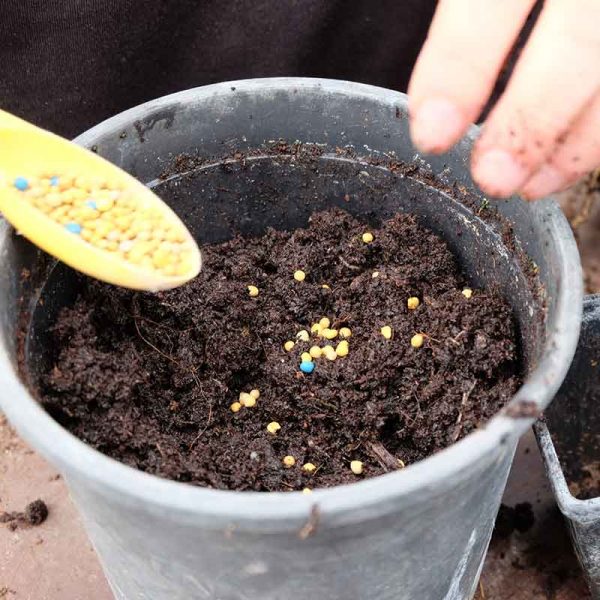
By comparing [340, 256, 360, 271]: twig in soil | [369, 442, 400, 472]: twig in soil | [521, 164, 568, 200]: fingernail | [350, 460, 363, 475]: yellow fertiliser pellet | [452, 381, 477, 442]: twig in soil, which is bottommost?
[350, 460, 363, 475]: yellow fertiliser pellet

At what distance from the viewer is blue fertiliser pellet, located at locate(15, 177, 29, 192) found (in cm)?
119

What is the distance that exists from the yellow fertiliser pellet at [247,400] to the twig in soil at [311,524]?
1.54ft

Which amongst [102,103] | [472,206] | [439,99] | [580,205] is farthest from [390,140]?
[580,205]

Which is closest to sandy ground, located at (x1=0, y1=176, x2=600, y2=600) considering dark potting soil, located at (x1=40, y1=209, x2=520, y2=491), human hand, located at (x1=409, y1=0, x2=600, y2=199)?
dark potting soil, located at (x1=40, y1=209, x2=520, y2=491)

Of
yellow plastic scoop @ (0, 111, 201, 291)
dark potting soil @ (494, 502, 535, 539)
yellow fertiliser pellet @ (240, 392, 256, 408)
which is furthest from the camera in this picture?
dark potting soil @ (494, 502, 535, 539)

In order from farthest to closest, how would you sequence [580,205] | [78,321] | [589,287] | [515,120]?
[580,205], [589,287], [78,321], [515,120]

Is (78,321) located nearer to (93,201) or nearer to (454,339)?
(93,201)

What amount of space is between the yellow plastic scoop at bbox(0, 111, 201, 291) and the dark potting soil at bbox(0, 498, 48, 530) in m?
0.87

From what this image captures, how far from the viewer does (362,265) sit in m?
1.46

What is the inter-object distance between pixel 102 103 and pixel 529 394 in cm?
129

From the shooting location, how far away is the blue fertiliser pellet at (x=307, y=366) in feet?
4.36

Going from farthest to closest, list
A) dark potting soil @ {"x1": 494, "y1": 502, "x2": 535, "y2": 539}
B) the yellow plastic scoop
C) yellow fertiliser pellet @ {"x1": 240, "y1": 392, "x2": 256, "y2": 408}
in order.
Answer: dark potting soil @ {"x1": 494, "y1": 502, "x2": 535, "y2": 539} → yellow fertiliser pellet @ {"x1": 240, "y1": 392, "x2": 256, "y2": 408} → the yellow plastic scoop

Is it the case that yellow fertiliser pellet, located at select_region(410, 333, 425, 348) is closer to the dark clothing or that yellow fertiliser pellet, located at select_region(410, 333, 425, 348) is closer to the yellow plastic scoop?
the yellow plastic scoop

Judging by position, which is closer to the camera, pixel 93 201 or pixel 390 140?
pixel 93 201
